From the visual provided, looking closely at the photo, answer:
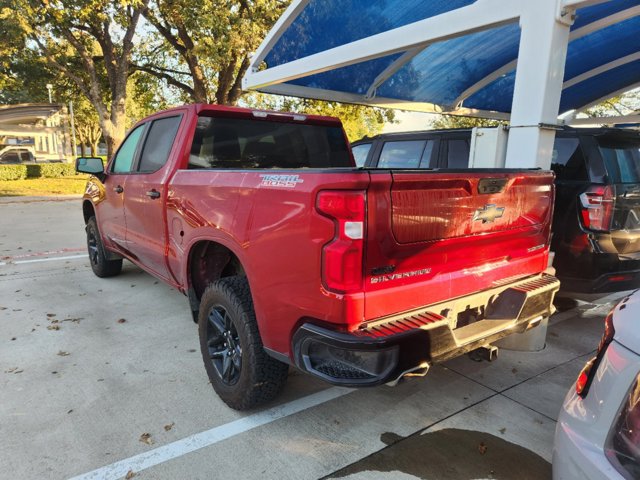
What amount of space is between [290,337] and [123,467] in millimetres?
1168

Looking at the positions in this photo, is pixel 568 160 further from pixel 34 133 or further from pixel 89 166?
pixel 34 133

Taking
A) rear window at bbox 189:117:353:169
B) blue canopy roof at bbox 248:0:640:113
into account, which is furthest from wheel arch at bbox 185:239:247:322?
blue canopy roof at bbox 248:0:640:113

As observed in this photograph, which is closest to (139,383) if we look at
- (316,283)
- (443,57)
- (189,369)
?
(189,369)

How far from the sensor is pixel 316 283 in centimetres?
210

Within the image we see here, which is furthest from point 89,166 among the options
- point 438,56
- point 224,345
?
point 438,56

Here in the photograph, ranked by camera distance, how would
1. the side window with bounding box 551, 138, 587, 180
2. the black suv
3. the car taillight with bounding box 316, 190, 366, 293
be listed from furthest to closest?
1. the side window with bounding box 551, 138, 587, 180
2. the black suv
3. the car taillight with bounding box 316, 190, 366, 293

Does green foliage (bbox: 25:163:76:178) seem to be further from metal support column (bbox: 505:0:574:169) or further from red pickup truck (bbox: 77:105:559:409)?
metal support column (bbox: 505:0:574:169)

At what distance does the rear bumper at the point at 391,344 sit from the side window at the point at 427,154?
3.27 metres

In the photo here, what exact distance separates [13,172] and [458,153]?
73.8 ft

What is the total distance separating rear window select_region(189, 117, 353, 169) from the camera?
11.9ft

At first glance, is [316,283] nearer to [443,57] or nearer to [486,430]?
[486,430]

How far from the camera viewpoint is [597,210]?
3.74m

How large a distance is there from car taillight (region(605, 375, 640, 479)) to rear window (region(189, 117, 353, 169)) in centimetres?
312

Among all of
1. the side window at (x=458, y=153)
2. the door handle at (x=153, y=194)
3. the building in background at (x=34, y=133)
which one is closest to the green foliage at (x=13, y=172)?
the building in background at (x=34, y=133)
